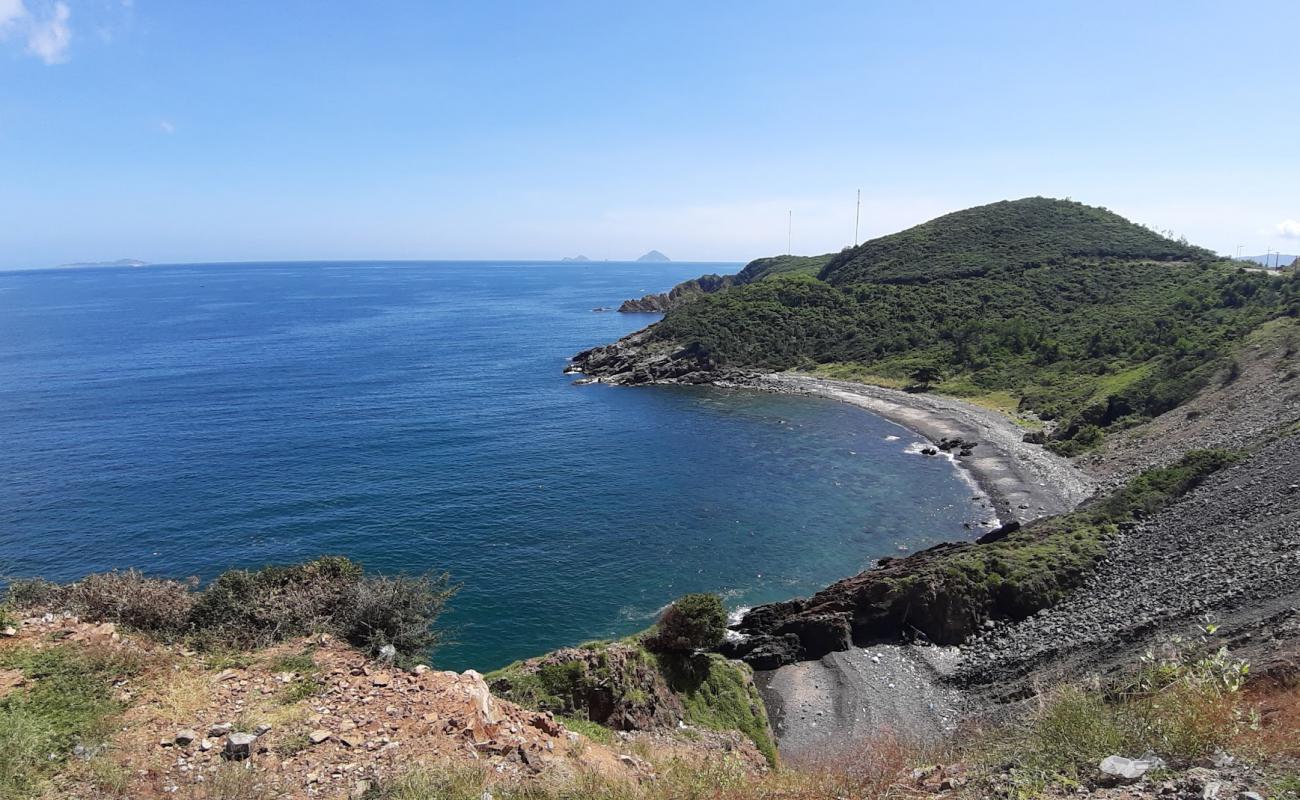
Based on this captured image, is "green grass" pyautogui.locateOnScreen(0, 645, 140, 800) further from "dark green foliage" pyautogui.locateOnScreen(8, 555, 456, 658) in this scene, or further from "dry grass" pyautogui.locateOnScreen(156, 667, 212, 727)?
"dark green foliage" pyautogui.locateOnScreen(8, 555, 456, 658)

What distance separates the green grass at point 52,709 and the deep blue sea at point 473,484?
61.2ft

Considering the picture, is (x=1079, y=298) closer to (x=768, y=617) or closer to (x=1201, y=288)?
(x=1201, y=288)

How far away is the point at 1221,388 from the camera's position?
56.9 meters

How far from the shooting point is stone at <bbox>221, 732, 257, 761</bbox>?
12.0 meters

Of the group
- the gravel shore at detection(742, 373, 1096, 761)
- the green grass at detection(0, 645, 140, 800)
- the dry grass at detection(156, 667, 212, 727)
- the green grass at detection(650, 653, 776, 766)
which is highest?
the green grass at detection(0, 645, 140, 800)

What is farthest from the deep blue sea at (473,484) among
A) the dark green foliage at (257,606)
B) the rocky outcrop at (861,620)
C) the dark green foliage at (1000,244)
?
the dark green foliage at (1000,244)

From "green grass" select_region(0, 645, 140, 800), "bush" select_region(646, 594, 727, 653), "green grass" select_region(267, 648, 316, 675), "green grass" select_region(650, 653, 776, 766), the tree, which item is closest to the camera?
"green grass" select_region(0, 645, 140, 800)

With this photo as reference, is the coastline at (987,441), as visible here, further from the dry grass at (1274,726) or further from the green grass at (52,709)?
the green grass at (52,709)

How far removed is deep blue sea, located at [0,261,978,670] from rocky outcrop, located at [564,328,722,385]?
620 centimetres

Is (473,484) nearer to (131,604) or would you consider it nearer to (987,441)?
(131,604)

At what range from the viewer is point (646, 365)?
10238 centimetres

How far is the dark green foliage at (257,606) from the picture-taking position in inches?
674

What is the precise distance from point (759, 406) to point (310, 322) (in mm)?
113904

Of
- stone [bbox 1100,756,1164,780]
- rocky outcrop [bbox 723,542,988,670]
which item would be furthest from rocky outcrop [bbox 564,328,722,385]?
stone [bbox 1100,756,1164,780]
